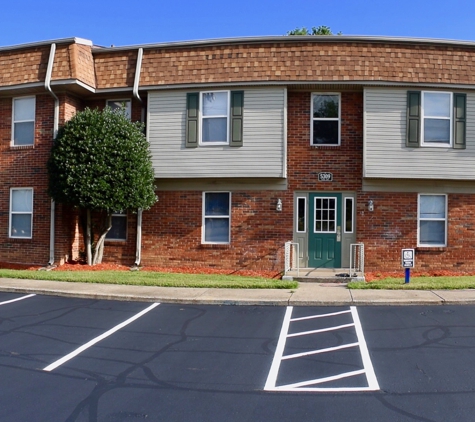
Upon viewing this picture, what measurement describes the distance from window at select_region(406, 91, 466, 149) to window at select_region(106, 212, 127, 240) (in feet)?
28.1

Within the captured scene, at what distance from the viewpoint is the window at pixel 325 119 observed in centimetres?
1503

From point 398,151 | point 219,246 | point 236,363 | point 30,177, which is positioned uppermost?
point 398,151

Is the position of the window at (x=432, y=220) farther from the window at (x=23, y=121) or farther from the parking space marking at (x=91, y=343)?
the window at (x=23, y=121)

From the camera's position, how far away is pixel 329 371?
6422mm

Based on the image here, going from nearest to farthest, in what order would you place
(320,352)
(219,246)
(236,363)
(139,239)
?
(236,363) < (320,352) < (219,246) < (139,239)

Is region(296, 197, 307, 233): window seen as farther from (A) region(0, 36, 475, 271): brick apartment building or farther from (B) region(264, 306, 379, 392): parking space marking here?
(B) region(264, 306, 379, 392): parking space marking

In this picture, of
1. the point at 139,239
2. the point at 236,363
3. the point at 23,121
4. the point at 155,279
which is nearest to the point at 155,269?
the point at 139,239

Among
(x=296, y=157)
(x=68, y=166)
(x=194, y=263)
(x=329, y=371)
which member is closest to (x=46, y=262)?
(x=68, y=166)

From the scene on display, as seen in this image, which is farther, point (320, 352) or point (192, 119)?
point (192, 119)

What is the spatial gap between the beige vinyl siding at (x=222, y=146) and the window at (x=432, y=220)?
4.14m

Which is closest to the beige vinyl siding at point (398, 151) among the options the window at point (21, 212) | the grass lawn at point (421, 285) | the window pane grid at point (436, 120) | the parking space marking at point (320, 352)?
the window pane grid at point (436, 120)

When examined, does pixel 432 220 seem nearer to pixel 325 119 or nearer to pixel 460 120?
pixel 460 120

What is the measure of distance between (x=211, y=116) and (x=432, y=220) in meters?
6.90

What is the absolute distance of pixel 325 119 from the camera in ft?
49.3
